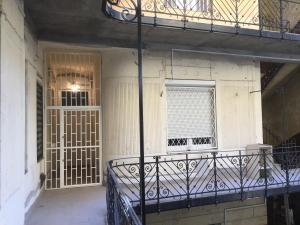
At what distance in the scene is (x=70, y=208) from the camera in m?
4.98

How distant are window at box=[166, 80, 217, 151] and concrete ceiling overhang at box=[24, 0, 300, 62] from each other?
1.07 meters

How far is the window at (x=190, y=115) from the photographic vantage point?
22.6 feet

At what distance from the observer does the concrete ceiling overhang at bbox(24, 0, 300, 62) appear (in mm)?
4348

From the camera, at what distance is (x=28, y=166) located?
471cm

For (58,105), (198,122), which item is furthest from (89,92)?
(198,122)

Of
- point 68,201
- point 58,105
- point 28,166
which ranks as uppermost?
point 58,105

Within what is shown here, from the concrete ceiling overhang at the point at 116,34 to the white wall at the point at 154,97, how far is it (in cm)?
49

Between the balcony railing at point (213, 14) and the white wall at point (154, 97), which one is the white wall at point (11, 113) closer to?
the balcony railing at point (213, 14)

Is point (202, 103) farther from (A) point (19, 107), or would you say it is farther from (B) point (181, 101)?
(A) point (19, 107)

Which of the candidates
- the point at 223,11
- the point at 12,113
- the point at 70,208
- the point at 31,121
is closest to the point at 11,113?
the point at 12,113

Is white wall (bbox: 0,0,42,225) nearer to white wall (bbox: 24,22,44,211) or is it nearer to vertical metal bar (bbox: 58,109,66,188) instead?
white wall (bbox: 24,22,44,211)

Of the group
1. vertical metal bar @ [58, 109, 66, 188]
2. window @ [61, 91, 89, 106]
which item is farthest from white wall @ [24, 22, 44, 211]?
A: window @ [61, 91, 89, 106]

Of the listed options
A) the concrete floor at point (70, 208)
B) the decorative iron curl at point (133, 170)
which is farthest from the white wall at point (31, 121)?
the decorative iron curl at point (133, 170)

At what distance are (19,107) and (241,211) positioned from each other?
5493mm
